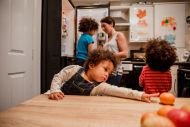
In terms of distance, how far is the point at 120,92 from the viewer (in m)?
1.06

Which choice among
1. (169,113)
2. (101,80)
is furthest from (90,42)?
(169,113)

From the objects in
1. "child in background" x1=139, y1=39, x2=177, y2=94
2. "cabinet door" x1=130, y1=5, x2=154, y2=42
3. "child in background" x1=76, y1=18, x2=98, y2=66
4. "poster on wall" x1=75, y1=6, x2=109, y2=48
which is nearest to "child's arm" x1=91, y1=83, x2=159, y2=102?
"child in background" x1=139, y1=39, x2=177, y2=94

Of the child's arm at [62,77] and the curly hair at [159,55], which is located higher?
the curly hair at [159,55]

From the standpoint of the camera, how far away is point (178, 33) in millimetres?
4934

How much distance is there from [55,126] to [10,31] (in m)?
1.35

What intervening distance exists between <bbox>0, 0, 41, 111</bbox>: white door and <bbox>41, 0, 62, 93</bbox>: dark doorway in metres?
0.16

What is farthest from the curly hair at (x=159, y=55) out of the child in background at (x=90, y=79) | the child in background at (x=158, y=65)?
the child in background at (x=90, y=79)

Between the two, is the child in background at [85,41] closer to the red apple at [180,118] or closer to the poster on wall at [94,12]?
the poster on wall at [94,12]

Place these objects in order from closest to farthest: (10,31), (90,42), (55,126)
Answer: (55,126) → (10,31) → (90,42)

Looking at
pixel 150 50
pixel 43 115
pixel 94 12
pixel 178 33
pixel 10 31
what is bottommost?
pixel 43 115

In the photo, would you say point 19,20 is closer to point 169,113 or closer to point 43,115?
point 43,115

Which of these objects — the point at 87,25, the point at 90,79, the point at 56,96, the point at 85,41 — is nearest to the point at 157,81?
the point at 90,79

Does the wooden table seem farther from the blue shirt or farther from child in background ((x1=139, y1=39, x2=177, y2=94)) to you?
the blue shirt

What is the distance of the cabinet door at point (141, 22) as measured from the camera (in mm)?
5023
